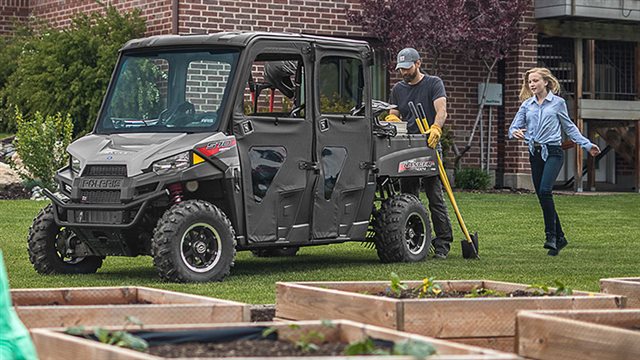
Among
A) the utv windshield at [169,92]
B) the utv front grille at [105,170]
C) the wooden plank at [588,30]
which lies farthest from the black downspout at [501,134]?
the utv front grille at [105,170]

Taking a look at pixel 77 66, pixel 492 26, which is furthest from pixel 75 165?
pixel 492 26

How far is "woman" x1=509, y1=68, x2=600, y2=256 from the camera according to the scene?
49.4 feet

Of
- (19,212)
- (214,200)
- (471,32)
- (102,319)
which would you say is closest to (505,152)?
(471,32)

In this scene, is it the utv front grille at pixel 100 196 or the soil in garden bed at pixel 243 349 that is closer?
the soil in garden bed at pixel 243 349

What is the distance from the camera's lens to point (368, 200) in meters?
13.9

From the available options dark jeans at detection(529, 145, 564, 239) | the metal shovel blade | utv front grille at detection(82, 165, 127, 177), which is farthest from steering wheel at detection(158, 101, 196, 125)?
dark jeans at detection(529, 145, 564, 239)

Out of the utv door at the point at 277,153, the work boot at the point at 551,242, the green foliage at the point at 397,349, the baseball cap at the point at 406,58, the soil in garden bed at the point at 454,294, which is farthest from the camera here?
the work boot at the point at 551,242

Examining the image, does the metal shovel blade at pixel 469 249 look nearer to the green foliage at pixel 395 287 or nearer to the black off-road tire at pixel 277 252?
the black off-road tire at pixel 277 252

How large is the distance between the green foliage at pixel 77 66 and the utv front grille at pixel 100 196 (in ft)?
37.0

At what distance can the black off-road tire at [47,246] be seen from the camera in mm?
12719

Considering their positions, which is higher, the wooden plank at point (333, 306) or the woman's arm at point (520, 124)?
the woman's arm at point (520, 124)

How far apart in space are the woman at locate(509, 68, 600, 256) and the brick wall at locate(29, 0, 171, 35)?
10.1m

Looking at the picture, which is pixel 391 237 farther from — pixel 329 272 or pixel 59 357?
pixel 59 357

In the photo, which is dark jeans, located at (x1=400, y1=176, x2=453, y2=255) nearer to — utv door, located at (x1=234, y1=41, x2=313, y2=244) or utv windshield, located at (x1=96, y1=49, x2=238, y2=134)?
utv door, located at (x1=234, y1=41, x2=313, y2=244)
